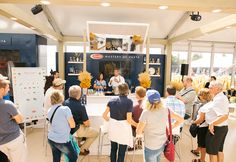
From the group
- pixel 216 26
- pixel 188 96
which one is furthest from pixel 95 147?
pixel 216 26

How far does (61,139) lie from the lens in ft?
9.02

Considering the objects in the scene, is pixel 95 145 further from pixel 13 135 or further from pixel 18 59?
pixel 18 59

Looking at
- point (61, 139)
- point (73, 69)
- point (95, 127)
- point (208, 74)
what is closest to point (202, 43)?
point (208, 74)

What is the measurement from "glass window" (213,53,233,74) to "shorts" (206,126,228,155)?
23.3ft

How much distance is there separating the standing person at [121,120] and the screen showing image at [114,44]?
13.5 ft

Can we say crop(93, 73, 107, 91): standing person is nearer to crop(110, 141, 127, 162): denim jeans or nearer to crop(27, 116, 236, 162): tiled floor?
crop(27, 116, 236, 162): tiled floor

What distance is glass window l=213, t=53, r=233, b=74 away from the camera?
9.63 meters

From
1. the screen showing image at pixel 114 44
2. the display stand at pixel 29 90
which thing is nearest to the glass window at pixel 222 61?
the screen showing image at pixel 114 44

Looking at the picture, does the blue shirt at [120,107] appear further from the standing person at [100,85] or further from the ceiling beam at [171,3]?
the standing person at [100,85]

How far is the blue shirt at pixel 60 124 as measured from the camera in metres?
2.71

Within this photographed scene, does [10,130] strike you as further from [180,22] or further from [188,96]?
[180,22]

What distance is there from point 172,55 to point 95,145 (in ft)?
20.7

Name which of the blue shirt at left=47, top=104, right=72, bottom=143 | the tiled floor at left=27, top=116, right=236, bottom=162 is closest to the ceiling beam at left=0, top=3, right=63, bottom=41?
the blue shirt at left=47, top=104, right=72, bottom=143

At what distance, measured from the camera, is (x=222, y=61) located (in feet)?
32.0
